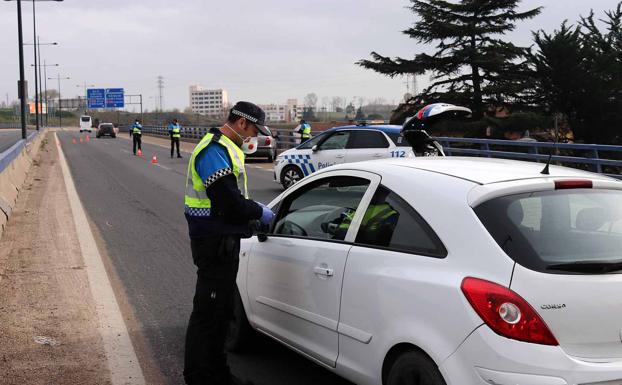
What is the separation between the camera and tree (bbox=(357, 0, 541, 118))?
32219 mm

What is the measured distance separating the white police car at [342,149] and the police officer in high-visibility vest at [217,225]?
9.55 m

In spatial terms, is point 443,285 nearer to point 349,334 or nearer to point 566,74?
point 349,334

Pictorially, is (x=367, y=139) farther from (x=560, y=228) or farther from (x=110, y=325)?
(x=560, y=228)

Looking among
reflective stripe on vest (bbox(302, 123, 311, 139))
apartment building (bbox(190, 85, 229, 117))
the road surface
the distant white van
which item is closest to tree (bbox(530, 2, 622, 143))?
reflective stripe on vest (bbox(302, 123, 311, 139))

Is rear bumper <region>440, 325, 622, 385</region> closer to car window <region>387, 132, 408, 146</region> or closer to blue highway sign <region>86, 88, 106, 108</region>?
car window <region>387, 132, 408, 146</region>

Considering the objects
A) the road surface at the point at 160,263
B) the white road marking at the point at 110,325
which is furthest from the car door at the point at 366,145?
the white road marking at the point at 110,325

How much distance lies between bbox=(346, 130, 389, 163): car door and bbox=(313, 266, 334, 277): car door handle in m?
10.2

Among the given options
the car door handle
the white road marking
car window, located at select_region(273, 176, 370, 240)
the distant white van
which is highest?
the distant white van

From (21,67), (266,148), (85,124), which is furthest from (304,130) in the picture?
(85,124)

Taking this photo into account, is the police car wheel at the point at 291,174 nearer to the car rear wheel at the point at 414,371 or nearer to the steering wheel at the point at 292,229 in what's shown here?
the steering wheel at the point at 292,229

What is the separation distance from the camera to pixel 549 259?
2771 mm

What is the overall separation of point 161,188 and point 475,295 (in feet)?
45.9

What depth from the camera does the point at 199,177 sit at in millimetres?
3785

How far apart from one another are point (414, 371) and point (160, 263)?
511 centimetres
